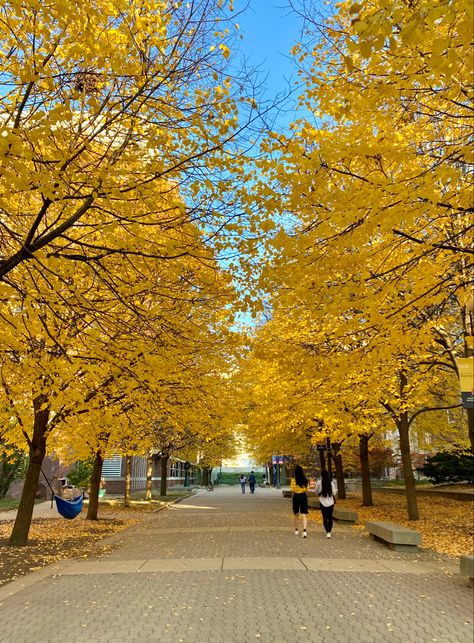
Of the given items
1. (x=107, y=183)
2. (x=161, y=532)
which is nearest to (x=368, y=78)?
(x=107, y=183)

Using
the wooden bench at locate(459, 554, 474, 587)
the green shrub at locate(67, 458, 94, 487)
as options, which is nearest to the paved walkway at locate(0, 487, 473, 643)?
the wooden bench at locate(459, 554, 474, 587)

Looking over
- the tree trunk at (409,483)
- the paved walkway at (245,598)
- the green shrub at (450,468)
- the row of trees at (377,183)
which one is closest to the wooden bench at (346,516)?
the tree trunk at (409,483)

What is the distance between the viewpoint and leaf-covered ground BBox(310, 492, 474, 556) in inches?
371

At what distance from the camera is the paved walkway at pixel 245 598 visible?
4.41 meters

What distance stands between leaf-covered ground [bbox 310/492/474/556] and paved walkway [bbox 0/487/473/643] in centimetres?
146

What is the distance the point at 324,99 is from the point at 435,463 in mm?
22009

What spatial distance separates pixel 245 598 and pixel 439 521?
30.0 feet

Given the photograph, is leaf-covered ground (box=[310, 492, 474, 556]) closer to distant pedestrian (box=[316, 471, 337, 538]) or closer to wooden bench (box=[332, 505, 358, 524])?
wooden bench (box=[332, 505, 358, 524])

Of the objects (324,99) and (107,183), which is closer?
(107,183)

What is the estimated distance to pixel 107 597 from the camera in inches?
223

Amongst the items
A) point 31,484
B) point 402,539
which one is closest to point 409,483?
point 402,539

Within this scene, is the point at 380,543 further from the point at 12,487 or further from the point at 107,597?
A: the point at 12,487

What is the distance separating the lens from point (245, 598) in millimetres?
5457

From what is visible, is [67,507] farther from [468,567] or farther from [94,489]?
[468,567]
